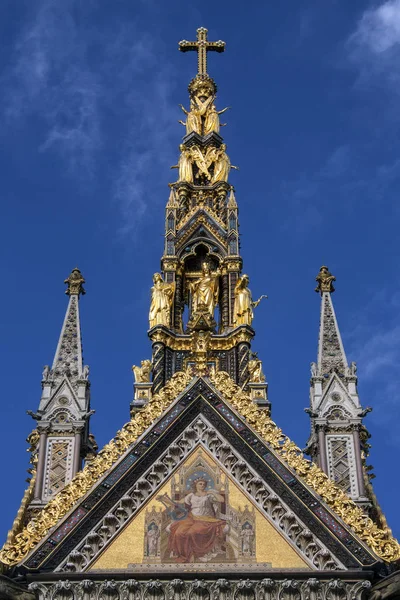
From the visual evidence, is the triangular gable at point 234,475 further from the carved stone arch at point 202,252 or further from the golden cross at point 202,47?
the golden cross at point 202,47

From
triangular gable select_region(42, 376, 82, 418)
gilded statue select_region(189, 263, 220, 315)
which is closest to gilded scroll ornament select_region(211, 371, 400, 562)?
triangular gable select_region(42, 376, 82, 418)

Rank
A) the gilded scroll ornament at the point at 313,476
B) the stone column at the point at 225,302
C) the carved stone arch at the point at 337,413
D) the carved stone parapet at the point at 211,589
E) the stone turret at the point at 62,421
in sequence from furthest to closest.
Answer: the stone column at the point at 225,302, the carved stone arch at the point at 337,413, the stone turret at the point at 62,421, the gilded scroll ornament at the point at 313,476, the carved stone parapet at the point at 211,589

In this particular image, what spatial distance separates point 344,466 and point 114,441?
152 inches

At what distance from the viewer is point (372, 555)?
18391 mm

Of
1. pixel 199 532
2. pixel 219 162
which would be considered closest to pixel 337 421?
pixel 199 532

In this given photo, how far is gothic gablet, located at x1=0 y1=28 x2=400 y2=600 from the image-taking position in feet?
59.9

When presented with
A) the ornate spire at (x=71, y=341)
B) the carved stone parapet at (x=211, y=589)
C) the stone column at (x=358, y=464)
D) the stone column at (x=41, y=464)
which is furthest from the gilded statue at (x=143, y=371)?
the carved stone parapet at (x=211, y=589)

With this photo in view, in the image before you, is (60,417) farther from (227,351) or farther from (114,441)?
(227,351)

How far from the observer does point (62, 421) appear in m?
21.4

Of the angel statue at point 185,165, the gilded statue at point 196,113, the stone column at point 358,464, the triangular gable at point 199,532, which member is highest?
the gilded statue at point 196,113

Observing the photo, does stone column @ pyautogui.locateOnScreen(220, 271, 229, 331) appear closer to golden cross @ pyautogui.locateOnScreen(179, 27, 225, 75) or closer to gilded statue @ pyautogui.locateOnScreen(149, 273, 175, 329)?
gilded statue @ pyautogui.locateOnScreen(149, 273, 175, 329)

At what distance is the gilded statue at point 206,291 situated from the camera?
2444 centimetres

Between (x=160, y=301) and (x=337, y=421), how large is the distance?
538 centimetres

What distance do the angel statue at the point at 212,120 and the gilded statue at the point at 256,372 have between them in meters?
8.09
